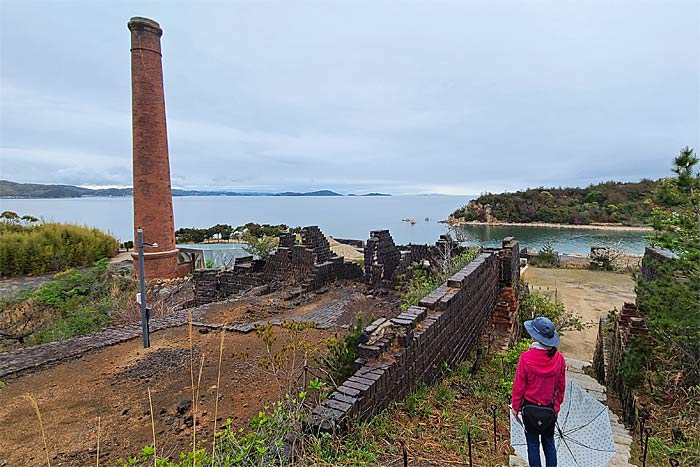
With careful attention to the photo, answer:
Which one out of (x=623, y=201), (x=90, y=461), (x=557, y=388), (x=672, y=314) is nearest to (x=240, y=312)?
(x=90, y=461)

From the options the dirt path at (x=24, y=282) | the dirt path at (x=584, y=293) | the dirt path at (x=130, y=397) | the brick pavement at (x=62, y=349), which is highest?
the dirt path at (x=130, y=397)

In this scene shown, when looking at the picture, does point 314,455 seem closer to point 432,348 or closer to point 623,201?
point 432,348

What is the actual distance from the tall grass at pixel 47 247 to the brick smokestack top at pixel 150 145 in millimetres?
4655

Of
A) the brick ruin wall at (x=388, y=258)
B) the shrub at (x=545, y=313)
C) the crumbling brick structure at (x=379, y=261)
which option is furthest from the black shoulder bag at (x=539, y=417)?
the crumbling brick structure at (x=379, y=261)

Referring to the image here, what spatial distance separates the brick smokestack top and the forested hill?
41671 millimetres

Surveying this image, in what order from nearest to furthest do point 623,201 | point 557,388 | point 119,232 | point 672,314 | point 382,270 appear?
1. point 557,388
2. point 672,314
3. point 382,270
4. point 119,232
5. point 623,201

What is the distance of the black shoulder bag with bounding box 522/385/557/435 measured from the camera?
274 centimetres

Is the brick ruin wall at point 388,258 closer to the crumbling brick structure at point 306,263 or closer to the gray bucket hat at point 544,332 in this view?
the crumbling brick structure at point 306,263

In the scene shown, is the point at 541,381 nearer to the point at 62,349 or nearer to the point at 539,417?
the point at 539,417

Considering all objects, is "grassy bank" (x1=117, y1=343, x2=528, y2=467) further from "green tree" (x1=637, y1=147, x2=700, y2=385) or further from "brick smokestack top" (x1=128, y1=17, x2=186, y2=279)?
"brick smokestack top" (x1=128, y1=17, x2=186, y2=279)

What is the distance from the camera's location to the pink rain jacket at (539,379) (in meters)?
2.77

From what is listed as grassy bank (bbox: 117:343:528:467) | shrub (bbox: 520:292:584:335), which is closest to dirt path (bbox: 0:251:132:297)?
grassy bank (bbox: 117:343:528:467)

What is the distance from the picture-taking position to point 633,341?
4625 millimetres

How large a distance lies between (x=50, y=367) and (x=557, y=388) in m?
6.21
